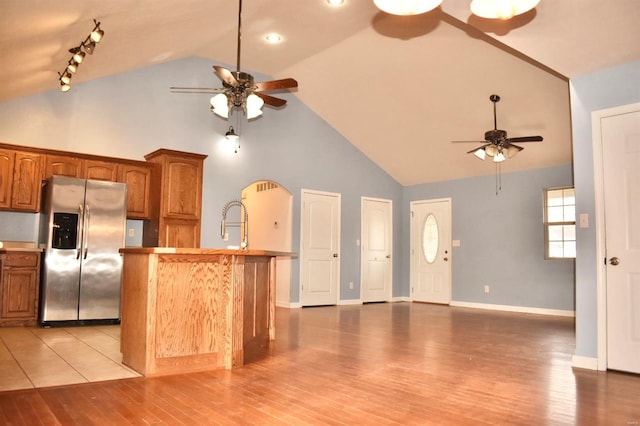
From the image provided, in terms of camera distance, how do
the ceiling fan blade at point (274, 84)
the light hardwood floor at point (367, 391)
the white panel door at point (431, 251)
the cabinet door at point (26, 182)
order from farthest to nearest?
the white panel door at point (431, 251)
the cabinet door at point (26, 182)
the ceiling fan blade at point (274, 84)
the light hardwood floor at point (367, 391)

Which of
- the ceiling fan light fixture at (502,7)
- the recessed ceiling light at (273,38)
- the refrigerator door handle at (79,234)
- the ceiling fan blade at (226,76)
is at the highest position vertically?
the recessed ceiling light at (273,38)

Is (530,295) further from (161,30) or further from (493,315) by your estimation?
(161,30)

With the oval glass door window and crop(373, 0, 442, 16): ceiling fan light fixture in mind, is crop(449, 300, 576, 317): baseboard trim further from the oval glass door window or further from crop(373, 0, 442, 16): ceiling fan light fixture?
crop(373, 0, 442, 16): ceiling fan light fixture

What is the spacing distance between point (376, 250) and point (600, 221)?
6038 millimetres

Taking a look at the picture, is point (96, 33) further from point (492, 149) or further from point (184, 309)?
point (492, 149)

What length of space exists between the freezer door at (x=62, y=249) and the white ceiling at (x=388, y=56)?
134 cm

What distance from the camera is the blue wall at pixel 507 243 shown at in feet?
26.9

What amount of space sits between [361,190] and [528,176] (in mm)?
3198

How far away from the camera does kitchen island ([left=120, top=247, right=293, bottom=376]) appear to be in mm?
3605

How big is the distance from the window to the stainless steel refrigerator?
694cm

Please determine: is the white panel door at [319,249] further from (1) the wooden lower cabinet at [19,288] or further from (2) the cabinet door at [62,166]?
(1) the wooden lower cabinet at [19,288]

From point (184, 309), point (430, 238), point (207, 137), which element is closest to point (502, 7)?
point (184, 309)

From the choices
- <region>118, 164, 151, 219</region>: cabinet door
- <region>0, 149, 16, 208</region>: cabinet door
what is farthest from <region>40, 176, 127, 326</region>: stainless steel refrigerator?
<region>0, 149, 16, 208</region>: cabinet door

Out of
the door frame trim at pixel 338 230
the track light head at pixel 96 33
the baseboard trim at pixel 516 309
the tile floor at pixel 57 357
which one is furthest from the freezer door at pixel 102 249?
the baseboard trim at pixel 516 309
